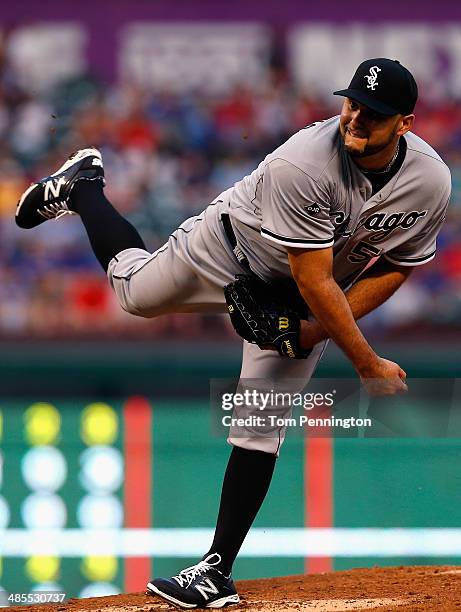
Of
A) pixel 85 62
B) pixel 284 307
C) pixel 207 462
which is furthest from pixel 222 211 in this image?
pixel 85 62

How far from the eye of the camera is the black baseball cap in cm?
287

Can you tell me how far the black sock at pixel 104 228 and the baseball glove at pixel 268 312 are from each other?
0.58m

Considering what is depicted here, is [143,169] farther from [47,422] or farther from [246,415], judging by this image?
[246,415]

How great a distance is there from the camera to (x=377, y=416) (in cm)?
336

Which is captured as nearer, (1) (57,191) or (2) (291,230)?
(2) (291,230)

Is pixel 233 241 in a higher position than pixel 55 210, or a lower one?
lower

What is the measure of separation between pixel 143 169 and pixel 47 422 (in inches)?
108

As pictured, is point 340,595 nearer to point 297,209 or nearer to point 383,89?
point 297,209

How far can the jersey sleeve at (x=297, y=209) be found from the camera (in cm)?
295

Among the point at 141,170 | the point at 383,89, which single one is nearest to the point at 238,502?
the point at 383,89

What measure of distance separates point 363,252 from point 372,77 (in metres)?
0.59

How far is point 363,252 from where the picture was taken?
10.8 ft

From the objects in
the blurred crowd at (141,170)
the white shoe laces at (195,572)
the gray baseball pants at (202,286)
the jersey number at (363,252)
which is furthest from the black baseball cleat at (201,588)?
the blurred crowd at (141,170)

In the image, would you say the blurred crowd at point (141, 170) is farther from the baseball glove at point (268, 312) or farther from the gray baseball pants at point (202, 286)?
the baseball glove at point (268, 312)
